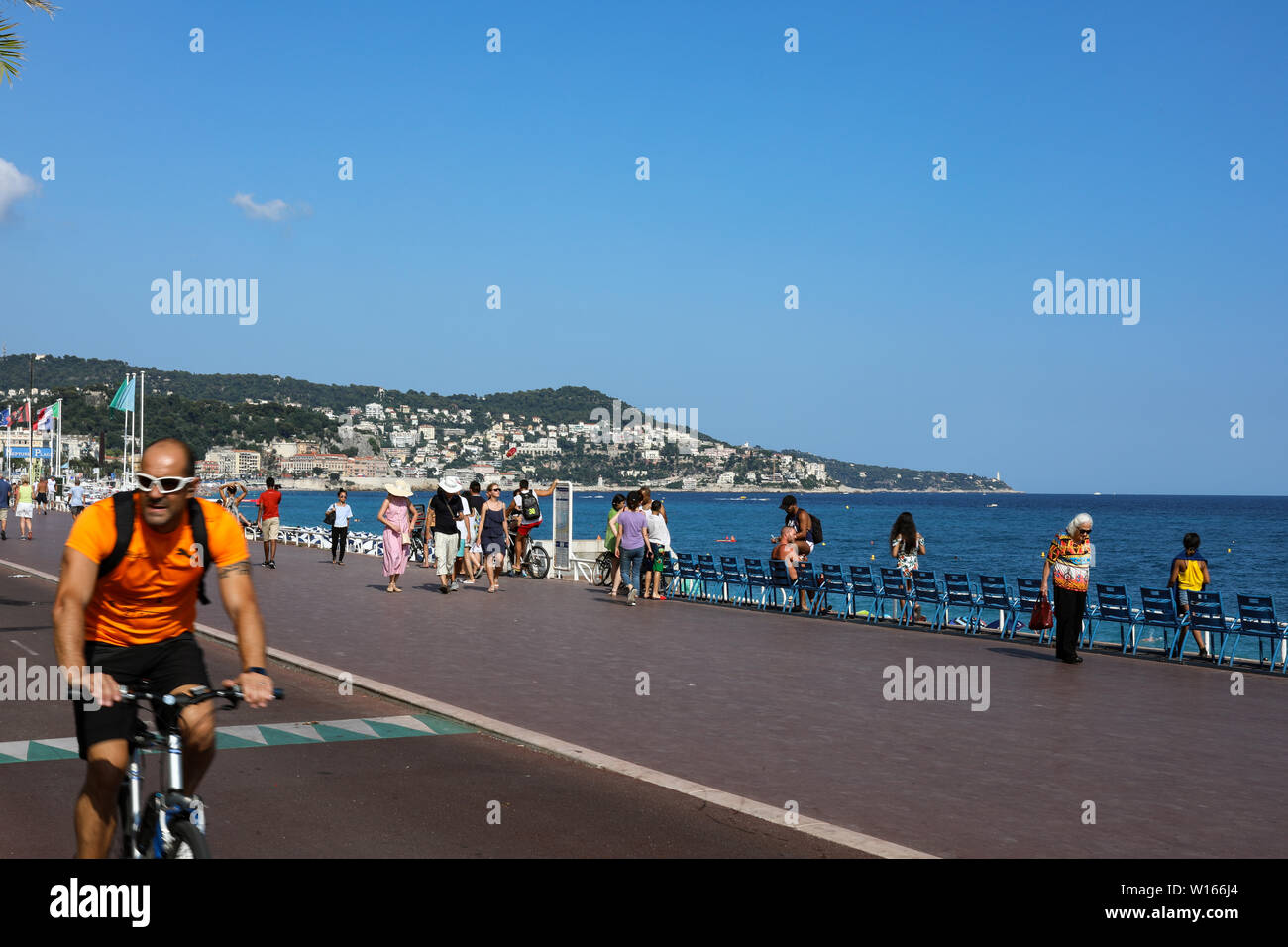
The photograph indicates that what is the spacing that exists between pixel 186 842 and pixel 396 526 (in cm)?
1681

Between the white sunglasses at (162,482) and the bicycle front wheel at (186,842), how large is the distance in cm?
108

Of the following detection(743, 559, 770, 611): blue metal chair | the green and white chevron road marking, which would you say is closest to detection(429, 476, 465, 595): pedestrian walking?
detection(743, 559, 770, 611): blue metal chair

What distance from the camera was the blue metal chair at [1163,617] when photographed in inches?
579

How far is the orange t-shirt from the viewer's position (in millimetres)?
4266

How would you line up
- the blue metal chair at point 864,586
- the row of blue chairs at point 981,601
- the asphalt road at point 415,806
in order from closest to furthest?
the asphalt road at point 415,806 < the row of blue chairs at point 981,601 < the blue metal chair at point 864,586

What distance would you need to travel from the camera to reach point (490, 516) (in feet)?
72.0

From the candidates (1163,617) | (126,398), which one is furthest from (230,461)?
(1163,617)

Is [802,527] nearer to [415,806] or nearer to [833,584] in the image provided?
[833,584]

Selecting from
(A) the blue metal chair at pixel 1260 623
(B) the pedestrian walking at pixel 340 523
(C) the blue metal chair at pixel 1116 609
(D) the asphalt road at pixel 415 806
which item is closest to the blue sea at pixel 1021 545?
(C) the blue metal chair at pixel 1116 609

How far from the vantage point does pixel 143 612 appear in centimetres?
439

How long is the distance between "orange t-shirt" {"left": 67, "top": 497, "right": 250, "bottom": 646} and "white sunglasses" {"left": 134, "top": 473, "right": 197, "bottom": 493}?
11 centimetres

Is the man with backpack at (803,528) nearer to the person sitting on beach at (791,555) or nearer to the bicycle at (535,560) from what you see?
the person sitting on beach at (791,555)
